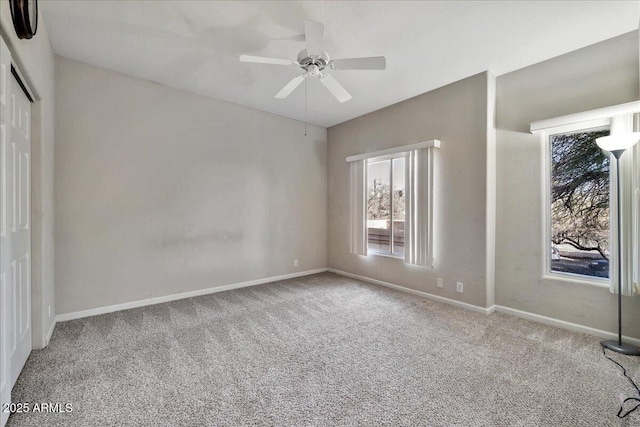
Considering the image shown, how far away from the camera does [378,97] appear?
4012 mm

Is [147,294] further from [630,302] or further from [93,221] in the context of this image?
[630,302]

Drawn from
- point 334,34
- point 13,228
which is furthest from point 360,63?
point 13,228

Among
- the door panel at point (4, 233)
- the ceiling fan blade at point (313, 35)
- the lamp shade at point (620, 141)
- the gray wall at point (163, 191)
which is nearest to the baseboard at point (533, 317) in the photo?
the lamp shade at point (620, 141)

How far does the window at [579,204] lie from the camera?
2760 mm

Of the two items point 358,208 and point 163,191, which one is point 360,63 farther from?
point 163,191

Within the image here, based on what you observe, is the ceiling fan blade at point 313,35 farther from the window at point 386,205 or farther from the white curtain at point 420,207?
the window at point 386,205

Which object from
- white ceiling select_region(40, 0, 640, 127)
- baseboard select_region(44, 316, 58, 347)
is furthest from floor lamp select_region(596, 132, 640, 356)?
baseboard select_region(44, 316, 58, 347)

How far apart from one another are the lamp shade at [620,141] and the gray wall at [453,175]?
102cm

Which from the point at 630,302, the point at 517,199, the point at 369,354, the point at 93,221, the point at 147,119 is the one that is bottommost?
the point at 369,354

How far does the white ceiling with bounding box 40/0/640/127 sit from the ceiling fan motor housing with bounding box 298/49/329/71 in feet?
0.96

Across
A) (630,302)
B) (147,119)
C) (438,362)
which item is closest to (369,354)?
(438,362)

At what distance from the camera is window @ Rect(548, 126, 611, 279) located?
2.76 meters

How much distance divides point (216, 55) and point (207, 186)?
1737mm

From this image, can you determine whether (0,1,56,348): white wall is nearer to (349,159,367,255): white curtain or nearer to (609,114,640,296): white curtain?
(349,159,367,255): white curtain
